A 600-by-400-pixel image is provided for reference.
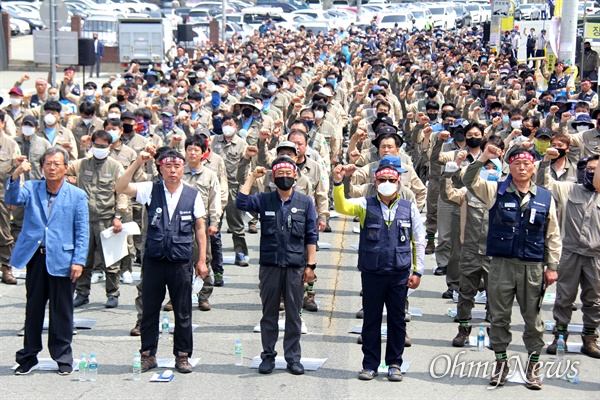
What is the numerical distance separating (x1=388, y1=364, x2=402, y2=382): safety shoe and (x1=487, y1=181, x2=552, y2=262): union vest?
1298mm

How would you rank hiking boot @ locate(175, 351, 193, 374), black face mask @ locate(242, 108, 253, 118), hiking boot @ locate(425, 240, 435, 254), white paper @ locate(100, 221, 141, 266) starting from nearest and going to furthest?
1. hiking boot @ locate(175, 351, 193, 374)
2. white paper @ locate(100, 221, 141, 266)
3. hiking boot @ locate(425, 240, 435, 254)
4. black face mask @ locate(242, 108, 253, 118)

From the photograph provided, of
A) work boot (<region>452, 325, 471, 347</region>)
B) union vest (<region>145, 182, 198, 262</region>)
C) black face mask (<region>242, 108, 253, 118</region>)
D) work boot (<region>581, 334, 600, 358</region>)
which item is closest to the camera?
union vest (<region>145, 182, 198, 262</region>)

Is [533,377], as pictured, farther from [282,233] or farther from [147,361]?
[147,361]

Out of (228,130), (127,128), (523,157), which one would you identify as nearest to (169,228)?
(523,157)

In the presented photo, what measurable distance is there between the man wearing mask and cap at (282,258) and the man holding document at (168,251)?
56cm

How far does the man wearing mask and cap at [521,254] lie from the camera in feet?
30.8

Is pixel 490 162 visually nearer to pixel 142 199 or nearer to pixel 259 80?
pixel 142 199

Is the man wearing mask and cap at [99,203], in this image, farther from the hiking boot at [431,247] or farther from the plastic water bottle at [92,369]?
the hiking boot at [431,247]

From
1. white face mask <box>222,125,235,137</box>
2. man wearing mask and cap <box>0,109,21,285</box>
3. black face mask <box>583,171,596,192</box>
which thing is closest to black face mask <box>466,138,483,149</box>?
black face mask <box>583,171,596,192</box>

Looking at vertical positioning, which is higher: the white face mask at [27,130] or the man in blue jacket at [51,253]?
the white face mask at [27,130]

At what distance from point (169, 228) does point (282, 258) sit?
1.05 m

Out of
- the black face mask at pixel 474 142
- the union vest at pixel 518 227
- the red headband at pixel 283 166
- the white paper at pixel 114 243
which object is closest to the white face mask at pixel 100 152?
the white paper at pixel 114 243

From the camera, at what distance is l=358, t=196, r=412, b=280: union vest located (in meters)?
9.46

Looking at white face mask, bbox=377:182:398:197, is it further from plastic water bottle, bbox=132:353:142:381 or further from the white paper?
the white paper
